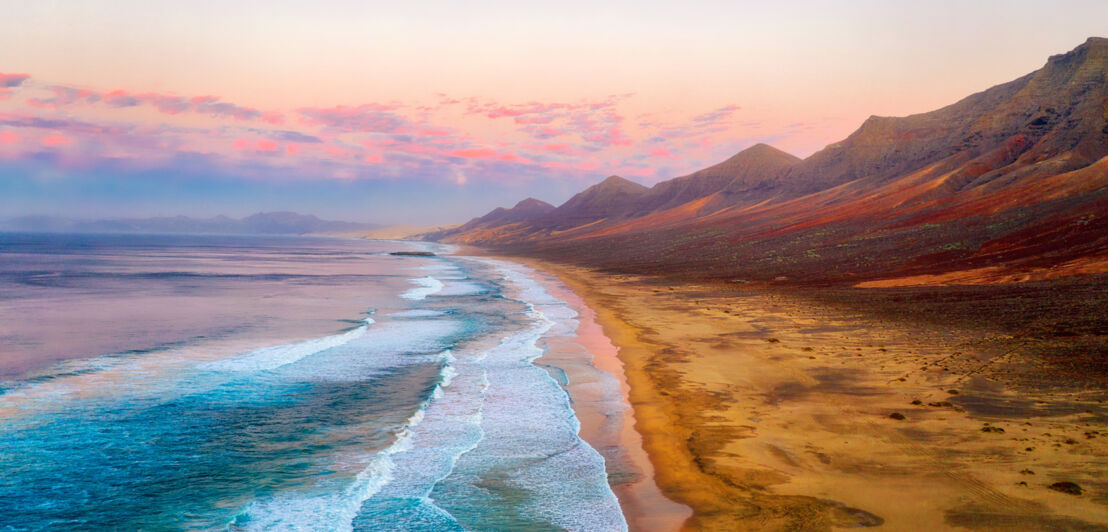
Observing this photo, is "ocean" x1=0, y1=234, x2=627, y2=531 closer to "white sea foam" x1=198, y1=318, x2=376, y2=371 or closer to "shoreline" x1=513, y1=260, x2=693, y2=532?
"white sea foam" x1=198, y1=318, x2=376, y2=371

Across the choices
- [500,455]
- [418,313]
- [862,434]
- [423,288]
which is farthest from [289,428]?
[423,288]

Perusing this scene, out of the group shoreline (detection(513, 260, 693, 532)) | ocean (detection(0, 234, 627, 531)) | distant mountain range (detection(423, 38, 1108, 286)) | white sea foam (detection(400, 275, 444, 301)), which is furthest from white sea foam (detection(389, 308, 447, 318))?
distant mountain range (detection(423, 38, 1108, 286))

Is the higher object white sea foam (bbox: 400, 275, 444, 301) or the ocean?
white sea foam (bbox: 400, 275, 444, 301)

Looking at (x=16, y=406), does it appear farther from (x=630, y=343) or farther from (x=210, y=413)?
(x=630, y=343)

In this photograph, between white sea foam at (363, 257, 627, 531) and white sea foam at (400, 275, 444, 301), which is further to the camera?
white sea foam at (400, 275, 444, 301)

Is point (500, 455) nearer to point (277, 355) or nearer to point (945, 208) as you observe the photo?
point (277, 355)
